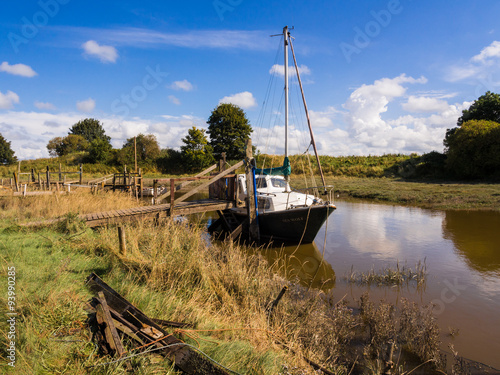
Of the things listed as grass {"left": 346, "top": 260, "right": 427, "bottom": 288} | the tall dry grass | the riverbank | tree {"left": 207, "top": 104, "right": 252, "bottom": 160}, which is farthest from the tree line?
grass {"left": 346, "top": 260, "right": 427, "bottom": 288}

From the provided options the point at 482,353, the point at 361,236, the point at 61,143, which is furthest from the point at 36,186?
the point at 61,143

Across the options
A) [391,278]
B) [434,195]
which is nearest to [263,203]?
[391,278]

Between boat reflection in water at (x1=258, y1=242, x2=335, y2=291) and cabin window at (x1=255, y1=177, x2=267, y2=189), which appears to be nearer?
boat reflection in water at (x1=258, y1=242, x2=335, y2=291)

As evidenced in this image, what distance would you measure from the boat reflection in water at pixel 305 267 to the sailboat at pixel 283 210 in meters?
0.53

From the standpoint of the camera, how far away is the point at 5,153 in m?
50.3

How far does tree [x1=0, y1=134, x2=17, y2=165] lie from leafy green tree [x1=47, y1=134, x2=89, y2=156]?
8.45m

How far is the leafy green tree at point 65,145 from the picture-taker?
58219mm

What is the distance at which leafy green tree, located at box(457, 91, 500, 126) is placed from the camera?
1401 inches

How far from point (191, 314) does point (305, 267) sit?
19.0ft

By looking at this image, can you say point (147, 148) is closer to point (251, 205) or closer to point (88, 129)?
point (88, 129)

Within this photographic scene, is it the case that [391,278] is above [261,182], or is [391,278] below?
below

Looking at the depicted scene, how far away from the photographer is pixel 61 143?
60.2 m
